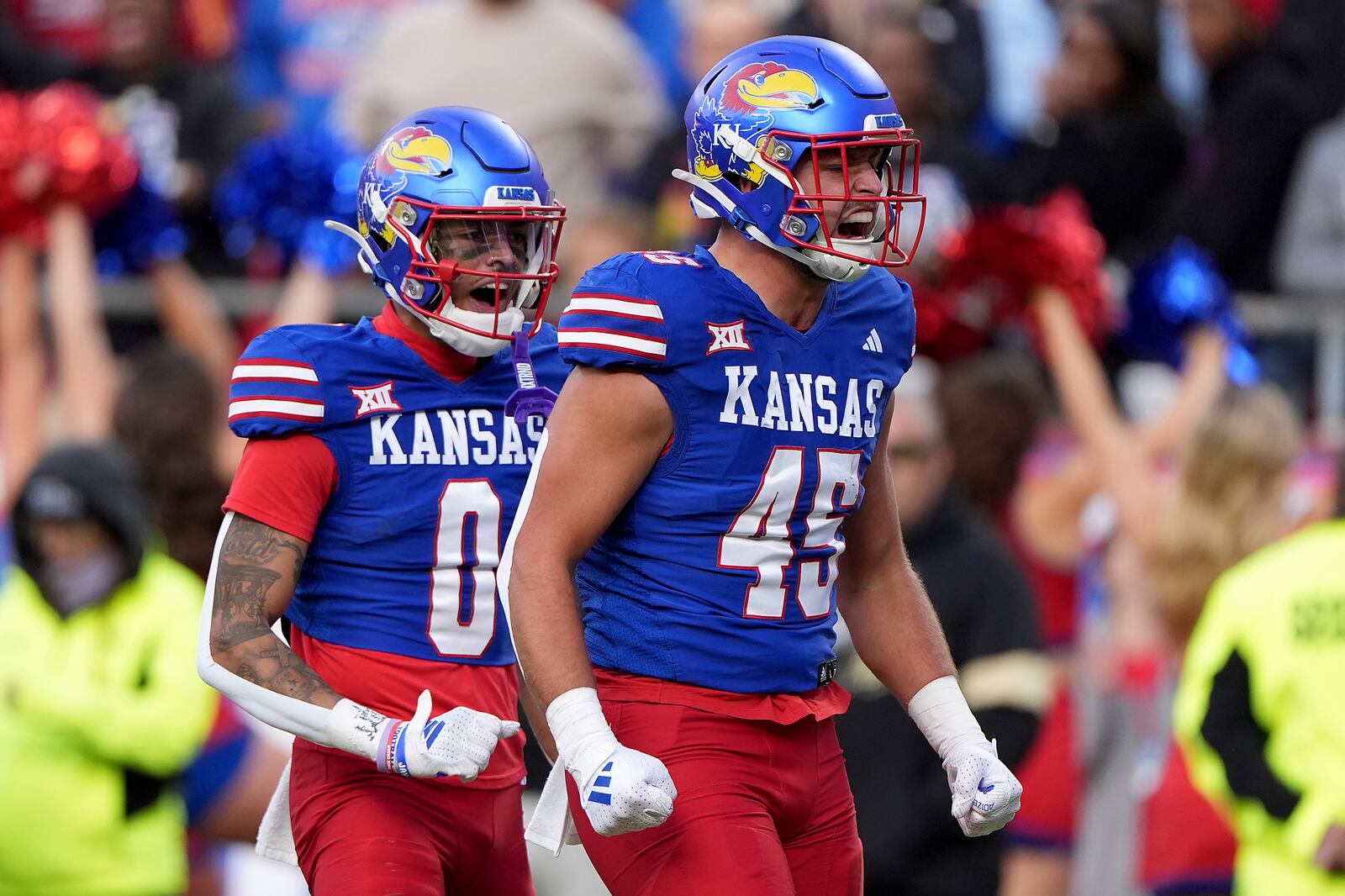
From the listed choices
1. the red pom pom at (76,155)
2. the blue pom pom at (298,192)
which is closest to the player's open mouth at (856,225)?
the blue pom pom at (298,192)

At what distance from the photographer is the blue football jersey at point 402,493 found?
428 centimetres

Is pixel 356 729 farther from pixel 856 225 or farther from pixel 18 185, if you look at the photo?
pixel 18 185

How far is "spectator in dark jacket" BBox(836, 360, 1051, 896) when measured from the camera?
21.1 feet

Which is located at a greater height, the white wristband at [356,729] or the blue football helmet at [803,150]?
the blue football helmet at [803,150]

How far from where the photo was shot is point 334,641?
4.34 metres

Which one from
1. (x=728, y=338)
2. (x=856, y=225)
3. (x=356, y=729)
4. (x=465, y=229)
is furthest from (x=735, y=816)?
(x=465, y=229)

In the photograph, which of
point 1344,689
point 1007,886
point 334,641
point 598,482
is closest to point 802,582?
point 598,482

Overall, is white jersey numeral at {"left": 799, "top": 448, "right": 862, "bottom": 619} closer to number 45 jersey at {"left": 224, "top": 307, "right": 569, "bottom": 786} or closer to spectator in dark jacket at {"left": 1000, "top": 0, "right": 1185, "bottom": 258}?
number 45 jersey at {"left": 224, "top": 307, "right": 569, "bottom": 786}

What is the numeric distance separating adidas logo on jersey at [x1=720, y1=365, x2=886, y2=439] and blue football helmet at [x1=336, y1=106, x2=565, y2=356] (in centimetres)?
59

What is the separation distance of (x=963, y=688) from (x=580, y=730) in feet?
10.3

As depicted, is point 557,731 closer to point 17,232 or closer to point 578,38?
point 17,232

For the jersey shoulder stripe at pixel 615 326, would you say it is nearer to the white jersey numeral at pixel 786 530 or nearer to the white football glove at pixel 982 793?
the white jersey numeral at pixel 786 530

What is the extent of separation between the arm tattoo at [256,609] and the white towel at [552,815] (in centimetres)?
45

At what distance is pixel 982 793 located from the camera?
399 centimetres
